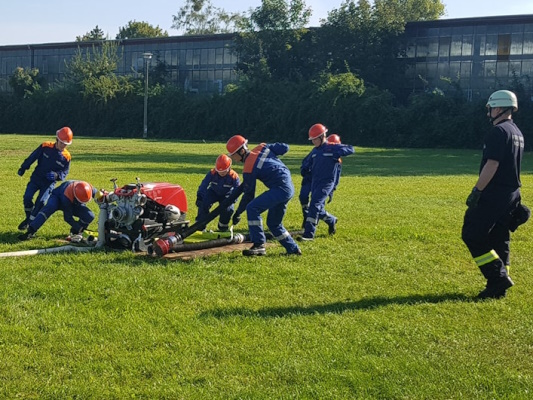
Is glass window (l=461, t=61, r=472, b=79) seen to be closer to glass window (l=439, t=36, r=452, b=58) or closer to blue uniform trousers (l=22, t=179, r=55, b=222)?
glass window (l=439, t=36, r=452, b=58)

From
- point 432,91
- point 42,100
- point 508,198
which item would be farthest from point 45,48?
point 508,198

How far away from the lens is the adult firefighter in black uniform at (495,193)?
7082 mm

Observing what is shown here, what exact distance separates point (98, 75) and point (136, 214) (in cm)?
6507

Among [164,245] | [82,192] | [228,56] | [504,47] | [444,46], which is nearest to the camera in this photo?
[164,245]

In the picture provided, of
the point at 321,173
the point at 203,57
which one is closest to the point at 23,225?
the point at 321,173

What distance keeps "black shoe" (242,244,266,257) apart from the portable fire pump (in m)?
1.27

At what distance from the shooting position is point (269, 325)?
622cm

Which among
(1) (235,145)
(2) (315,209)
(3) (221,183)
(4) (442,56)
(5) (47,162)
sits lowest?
(2) (315,209)

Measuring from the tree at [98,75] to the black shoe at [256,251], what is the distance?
61564 millimetres

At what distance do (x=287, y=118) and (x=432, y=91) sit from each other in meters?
12.8

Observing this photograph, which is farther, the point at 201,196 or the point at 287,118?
the point at 287,118

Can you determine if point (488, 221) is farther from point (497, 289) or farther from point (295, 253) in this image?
point (295, 253)

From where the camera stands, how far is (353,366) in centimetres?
524

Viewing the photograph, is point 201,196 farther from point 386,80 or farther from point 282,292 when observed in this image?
point 386,80
